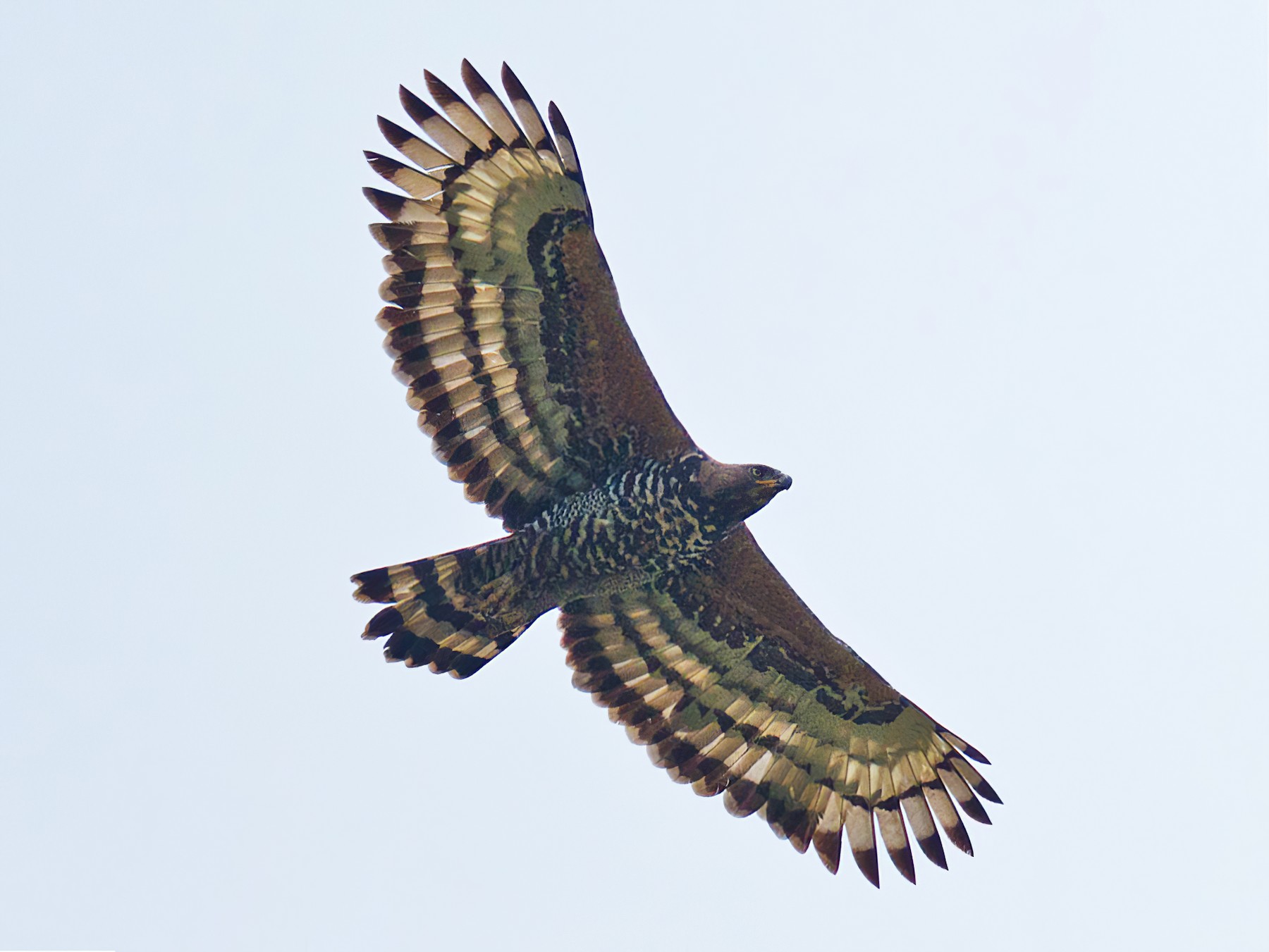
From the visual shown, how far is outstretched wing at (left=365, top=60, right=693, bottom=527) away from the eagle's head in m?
0.43

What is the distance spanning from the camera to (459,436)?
13141 mm

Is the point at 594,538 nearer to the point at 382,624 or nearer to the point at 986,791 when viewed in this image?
the point at 382,624

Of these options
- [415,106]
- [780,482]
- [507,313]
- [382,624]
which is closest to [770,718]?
[780,482]

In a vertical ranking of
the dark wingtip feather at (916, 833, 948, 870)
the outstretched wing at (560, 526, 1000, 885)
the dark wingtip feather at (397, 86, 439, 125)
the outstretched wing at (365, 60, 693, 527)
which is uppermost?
the dark wingtip feather at (397, 86, 439, 125)

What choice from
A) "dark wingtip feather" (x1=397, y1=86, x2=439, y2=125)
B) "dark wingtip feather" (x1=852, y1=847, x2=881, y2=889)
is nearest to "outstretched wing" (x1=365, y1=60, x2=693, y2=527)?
"dark wingtip feather" (x1=397, y1=86, x2=439, y2=125)

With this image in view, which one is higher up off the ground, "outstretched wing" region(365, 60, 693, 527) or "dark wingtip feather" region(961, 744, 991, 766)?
"outstretched wing" region(365, 60, 693, 527)

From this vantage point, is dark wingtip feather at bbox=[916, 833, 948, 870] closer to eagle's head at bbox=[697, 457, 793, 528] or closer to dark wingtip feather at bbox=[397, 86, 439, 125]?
eagle's head at bbox=[697, 457, 793, 528]

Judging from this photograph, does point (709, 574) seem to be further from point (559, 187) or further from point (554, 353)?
point (559, 187)

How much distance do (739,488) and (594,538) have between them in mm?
1152

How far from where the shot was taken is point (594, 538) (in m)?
13.0

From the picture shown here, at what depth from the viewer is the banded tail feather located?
12820 millimetres

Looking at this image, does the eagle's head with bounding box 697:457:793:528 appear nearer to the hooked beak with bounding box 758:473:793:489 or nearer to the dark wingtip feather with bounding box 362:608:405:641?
the hooked beak with bounding box 758:473:793:489

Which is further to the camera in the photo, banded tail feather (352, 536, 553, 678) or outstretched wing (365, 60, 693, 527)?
banded tail feather (352, 536, 553, 678)

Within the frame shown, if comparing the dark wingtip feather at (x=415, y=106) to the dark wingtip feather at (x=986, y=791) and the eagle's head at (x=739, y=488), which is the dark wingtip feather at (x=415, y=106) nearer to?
the eagle's head at (x=739, y=488)
